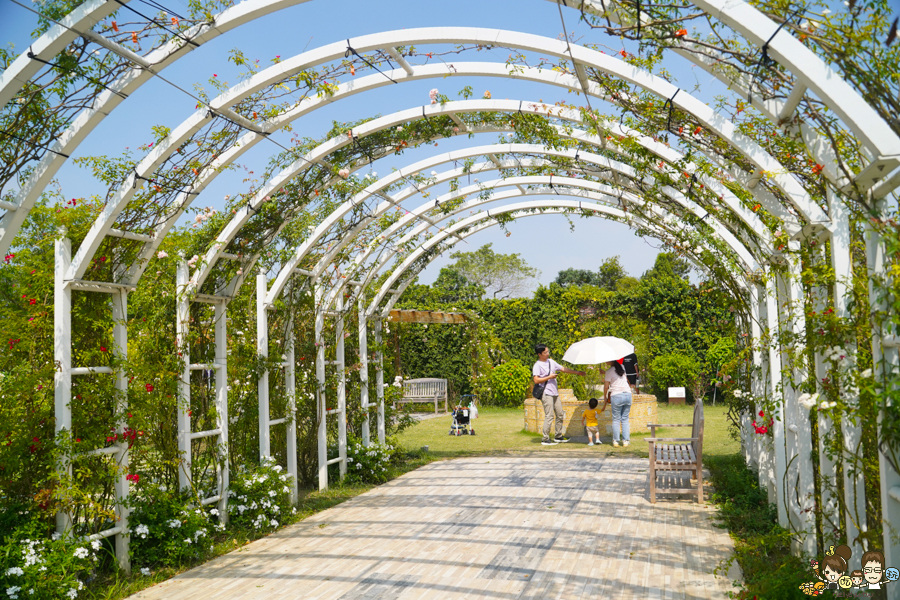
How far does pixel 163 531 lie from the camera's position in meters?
5.27

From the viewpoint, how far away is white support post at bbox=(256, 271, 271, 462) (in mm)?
6906

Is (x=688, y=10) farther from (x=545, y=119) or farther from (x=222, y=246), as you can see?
(x=222, y=246)

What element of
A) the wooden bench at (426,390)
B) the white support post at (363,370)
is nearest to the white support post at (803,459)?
the white support post at (363,370)

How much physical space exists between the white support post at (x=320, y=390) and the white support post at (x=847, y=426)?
5.89m

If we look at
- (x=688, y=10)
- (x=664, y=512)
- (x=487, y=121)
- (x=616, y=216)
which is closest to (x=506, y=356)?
(x=616, y=216)

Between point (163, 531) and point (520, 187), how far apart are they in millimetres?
5294

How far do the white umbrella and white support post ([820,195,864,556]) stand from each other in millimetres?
6725

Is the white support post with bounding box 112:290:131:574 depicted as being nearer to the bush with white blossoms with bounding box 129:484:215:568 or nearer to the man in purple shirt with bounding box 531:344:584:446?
the bush with white blossoms with bounding box 129:484:215:568

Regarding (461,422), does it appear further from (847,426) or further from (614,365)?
(847,426)

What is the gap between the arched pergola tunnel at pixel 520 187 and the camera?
129 inches

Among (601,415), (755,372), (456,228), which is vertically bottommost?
(601,415)

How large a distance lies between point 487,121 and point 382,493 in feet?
14.6

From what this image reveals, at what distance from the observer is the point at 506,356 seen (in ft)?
55.3

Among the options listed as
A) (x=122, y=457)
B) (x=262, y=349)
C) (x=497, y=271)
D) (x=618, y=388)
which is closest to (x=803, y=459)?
(x=122, y=457)
